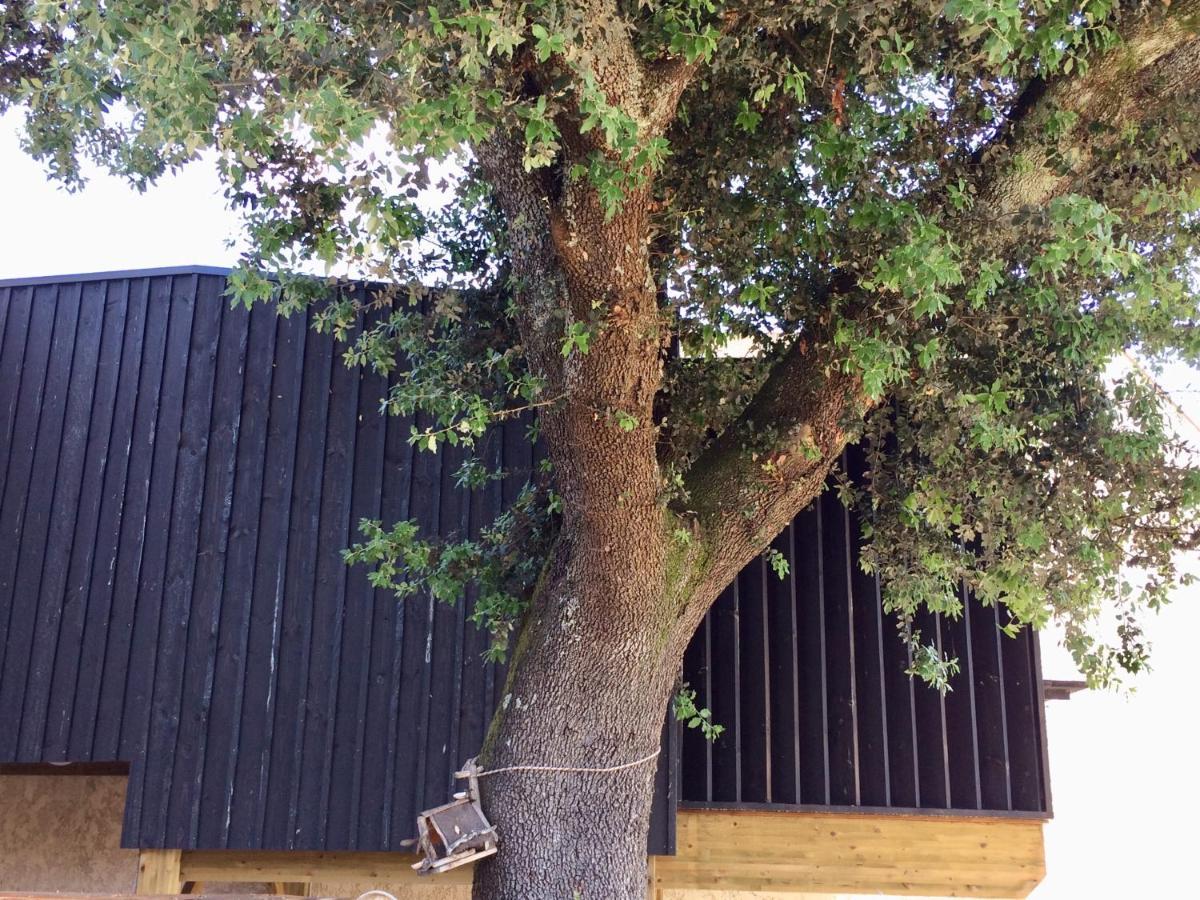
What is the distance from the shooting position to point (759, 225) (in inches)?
160

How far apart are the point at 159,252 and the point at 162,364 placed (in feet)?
5.70

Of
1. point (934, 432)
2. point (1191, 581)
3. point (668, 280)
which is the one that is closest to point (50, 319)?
point (668, 280)

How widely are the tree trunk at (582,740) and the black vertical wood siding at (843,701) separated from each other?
218 cm

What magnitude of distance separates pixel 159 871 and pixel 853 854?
340 cm

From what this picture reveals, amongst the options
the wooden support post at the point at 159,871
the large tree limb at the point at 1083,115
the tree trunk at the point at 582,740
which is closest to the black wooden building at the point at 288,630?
the wooden support post at the point at 159,871

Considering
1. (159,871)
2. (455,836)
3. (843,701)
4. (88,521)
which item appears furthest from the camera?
(843,701)

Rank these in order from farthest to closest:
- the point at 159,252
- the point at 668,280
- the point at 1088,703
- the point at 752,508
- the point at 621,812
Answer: the point at 1088,703, the point at 159,252, the point at 668,280, the point at 752,508, the point at 621,812

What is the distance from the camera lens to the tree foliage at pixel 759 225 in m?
2.81

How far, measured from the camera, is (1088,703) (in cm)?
923

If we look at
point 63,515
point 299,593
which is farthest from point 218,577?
point 63,515

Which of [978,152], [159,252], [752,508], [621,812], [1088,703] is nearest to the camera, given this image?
[621,812]

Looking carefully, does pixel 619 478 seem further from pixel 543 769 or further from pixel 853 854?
pixel 853 854

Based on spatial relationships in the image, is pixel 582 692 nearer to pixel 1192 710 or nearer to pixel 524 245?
pixel 524 245

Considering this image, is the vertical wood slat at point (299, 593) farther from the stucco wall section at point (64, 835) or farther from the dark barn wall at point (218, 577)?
the stucco wall section at point (64, 835)
